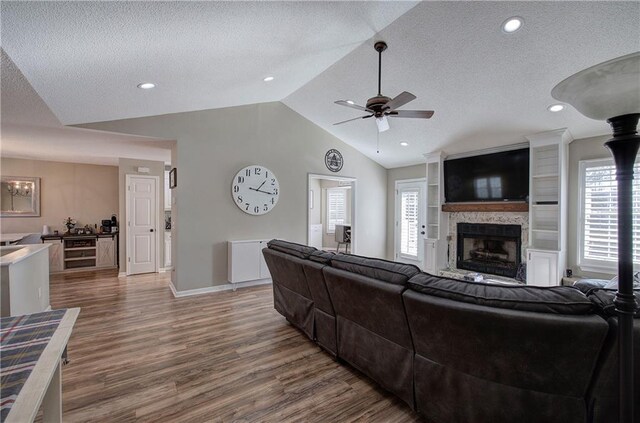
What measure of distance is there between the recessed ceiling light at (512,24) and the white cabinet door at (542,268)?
3.17 meters

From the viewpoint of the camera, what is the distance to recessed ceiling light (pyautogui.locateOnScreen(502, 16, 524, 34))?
8.66ft

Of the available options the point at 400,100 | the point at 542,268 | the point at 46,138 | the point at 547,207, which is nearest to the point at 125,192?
the point at 46,138

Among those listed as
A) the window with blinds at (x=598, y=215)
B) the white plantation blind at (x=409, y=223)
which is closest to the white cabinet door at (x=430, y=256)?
the white plantation blind at (x=409, y=223)

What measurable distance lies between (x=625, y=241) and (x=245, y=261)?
15.1ft

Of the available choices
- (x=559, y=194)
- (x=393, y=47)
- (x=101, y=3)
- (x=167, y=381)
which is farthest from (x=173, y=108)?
(x=559, y=194)

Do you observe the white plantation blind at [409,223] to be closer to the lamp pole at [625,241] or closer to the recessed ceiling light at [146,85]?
the recessed ceiling light at [146,85]

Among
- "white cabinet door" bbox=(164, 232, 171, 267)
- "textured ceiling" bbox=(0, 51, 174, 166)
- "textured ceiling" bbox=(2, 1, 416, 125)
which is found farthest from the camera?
"white cabinet door" bbox=(164, 232, 171, 267)

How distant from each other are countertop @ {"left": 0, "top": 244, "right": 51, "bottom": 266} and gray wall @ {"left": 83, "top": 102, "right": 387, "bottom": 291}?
160 centimetres

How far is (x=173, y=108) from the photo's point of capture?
4148 mm

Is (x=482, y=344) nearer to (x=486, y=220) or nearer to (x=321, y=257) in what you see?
(x=321, y=257)

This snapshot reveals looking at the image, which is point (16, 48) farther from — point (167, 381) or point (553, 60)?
point (553, 60)

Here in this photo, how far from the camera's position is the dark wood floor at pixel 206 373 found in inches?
76.2

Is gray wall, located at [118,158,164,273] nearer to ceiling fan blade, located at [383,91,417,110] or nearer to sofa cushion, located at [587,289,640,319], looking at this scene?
ceiling fan blade, located at [383,91,417,110]

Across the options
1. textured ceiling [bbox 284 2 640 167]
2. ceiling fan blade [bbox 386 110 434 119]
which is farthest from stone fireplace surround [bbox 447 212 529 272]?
ceiling fan blade [bbox 386 110 434 119]
